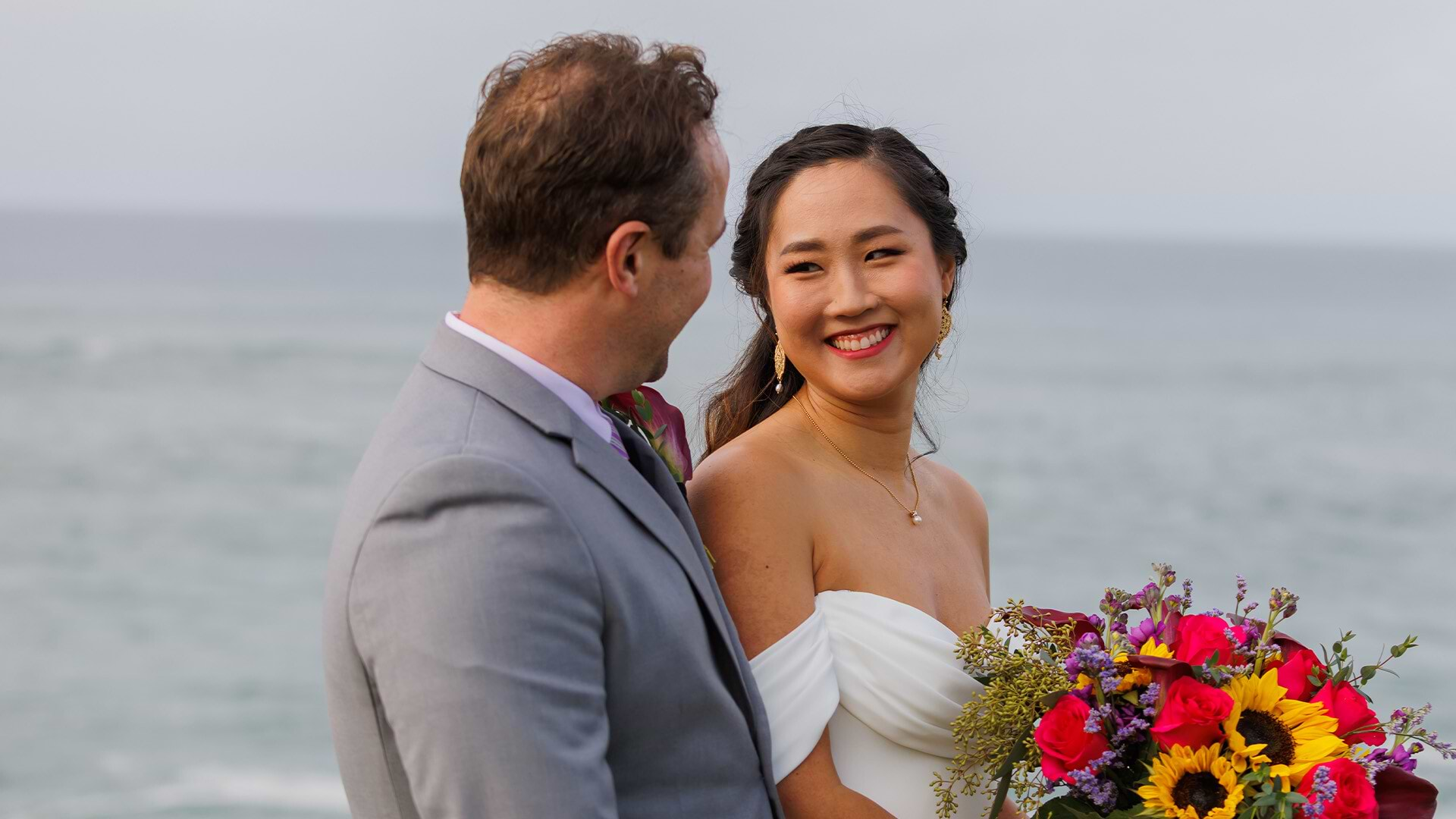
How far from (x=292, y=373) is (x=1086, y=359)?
22.2 meters

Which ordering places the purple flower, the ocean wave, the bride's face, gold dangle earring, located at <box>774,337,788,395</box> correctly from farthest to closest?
the ocean wave → gold dangle earring, located at <box>774,337,788,395</box> → the bride's face → the purple flower

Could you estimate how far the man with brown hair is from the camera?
1.92 metres

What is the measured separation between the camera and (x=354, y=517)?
2039 millimetres

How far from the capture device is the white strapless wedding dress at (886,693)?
10.6 ft

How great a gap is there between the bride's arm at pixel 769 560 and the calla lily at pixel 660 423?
0.11m

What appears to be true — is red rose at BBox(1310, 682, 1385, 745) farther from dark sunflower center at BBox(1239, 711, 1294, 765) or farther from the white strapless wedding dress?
the white strapless wedding dress

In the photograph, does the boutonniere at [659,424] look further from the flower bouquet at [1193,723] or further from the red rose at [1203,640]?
the red rose at [1203,640]

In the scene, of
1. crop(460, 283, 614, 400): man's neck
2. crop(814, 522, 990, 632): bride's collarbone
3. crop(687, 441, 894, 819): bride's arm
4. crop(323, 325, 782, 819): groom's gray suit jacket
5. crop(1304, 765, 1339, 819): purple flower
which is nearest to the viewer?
crop(323, 325, 782, 819): groom's gray suit jacket

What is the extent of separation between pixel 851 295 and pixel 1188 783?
53.1 inches

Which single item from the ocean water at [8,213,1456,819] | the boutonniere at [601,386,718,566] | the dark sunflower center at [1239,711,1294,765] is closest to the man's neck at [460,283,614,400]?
the boutonniere at [601,386,718,566]

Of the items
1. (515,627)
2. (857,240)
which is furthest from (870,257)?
(515,627)

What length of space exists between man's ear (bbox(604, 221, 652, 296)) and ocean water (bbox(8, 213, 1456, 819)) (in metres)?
1.76

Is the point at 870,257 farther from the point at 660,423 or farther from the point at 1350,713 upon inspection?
the point at 1350,713

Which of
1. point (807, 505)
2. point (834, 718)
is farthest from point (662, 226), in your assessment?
point (834, 718)
